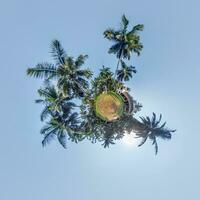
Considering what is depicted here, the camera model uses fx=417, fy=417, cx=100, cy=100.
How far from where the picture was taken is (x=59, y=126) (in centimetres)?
2966

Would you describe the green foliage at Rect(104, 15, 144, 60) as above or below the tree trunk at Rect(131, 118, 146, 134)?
above

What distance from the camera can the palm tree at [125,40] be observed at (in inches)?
1130

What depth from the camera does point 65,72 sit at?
29.5 meters

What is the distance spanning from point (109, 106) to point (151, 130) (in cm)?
578

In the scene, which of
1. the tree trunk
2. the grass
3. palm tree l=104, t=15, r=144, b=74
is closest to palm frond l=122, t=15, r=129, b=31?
palm tree l=104, t=15, r=144, b=74

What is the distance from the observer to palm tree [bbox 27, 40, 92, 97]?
96.5 ft

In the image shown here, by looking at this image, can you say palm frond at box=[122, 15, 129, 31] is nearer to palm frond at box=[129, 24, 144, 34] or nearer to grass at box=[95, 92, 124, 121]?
palm frond at box=[129, 24, 144, 34]

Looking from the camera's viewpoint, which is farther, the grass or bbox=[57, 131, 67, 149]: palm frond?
bbox=[57, 131, 67, 149]: palm frond

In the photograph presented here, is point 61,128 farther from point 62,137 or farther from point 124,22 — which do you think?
point 124,22

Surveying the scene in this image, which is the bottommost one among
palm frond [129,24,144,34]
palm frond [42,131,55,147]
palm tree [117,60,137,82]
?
palm frond [42,131,55,147]

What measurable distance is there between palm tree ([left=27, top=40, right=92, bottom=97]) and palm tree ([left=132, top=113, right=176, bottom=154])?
4754 mm

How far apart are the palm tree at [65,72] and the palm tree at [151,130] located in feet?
15.6

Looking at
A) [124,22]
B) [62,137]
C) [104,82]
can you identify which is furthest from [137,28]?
[62,137]

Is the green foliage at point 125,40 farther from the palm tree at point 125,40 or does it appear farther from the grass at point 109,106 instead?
the grass at point 109,106
